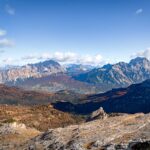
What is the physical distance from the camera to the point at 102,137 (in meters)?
60.5

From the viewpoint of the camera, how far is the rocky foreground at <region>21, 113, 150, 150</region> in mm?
51719

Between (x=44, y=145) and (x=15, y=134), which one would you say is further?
(x=15, y=134)

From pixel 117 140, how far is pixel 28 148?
22215mm

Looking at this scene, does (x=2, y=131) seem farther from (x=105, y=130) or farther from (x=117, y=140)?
(x=117, y=140)

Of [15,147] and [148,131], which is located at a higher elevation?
[148,131]

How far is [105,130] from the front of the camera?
66.6 meters

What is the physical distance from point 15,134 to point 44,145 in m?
31.7

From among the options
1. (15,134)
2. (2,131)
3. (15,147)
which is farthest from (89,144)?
(2,131)

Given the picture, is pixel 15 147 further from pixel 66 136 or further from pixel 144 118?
pixel 144 118

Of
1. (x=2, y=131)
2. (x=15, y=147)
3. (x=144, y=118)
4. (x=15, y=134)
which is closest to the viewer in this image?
(x=144, y=118)

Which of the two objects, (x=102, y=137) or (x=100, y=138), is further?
(x=102, y=137)

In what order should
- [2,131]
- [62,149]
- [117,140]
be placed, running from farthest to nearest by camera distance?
[2,131], [62,149], [117,140]

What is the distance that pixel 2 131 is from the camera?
10425 centimetres

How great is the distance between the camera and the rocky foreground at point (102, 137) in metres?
51.7
